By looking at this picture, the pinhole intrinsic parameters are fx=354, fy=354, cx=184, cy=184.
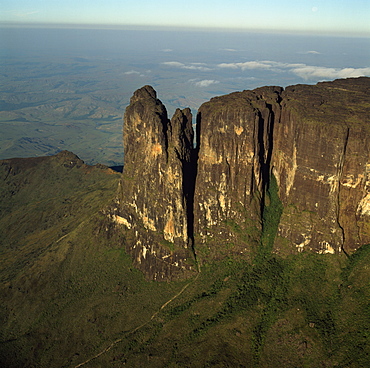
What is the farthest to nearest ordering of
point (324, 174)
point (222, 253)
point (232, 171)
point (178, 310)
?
point (222, 253), point (232, 171), point (178, 310), point (324, 174)

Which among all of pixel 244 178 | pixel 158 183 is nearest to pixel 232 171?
pixel 244 178

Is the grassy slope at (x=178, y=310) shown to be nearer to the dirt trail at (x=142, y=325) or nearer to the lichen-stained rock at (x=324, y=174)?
the dirt trail at (x=142, y=325)

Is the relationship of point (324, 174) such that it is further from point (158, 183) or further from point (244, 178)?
point (158, 183)

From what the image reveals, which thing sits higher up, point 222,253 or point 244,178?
point 244,178

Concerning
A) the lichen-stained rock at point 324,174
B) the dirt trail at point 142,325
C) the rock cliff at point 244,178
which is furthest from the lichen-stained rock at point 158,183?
the lichen-stained rock at point 324,174

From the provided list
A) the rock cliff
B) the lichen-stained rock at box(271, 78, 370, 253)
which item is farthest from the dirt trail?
the lichen-stained rock at box(271, 78, 370, 253)

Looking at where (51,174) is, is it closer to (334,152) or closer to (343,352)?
(334,152)

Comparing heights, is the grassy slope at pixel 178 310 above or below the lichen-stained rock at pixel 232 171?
below
